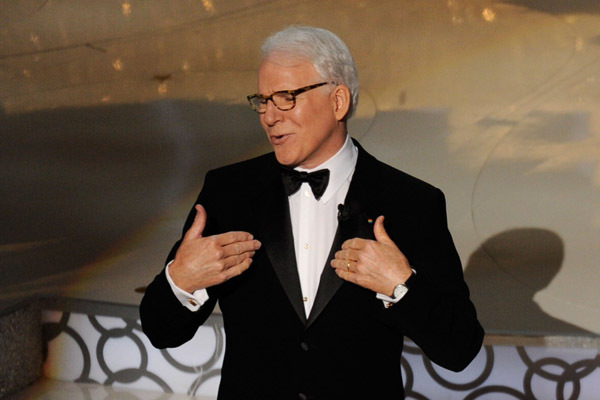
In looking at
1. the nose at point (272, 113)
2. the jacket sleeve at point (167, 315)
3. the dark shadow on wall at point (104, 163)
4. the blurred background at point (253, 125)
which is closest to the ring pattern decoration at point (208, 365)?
the blurred background at point (253, 125)

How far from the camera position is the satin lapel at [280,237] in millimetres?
1824

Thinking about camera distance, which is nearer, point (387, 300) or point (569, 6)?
point (387, 300)

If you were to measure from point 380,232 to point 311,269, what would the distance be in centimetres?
21

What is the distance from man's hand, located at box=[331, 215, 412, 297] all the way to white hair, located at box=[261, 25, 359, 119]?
1.24 ft

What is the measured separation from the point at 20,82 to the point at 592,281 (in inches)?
131

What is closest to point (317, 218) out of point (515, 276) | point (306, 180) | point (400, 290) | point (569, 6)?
point (306, 180)

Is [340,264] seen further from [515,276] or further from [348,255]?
[515,276]

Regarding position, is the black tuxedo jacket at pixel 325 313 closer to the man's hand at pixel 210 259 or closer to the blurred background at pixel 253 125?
the man's hand at pixel 210 259

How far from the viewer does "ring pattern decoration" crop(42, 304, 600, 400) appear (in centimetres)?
346

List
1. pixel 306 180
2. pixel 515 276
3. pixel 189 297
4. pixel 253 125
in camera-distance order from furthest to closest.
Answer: pixel 253 125
pixel 515 276
pixel 306 180
pixel 189 297

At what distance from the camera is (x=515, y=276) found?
4.14 m

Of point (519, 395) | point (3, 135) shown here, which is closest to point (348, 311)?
point (519, 395)

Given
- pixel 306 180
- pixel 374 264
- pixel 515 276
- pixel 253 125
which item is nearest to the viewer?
pixel 374 264

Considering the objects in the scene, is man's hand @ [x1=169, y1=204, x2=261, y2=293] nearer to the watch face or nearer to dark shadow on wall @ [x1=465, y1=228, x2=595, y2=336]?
the watch face
